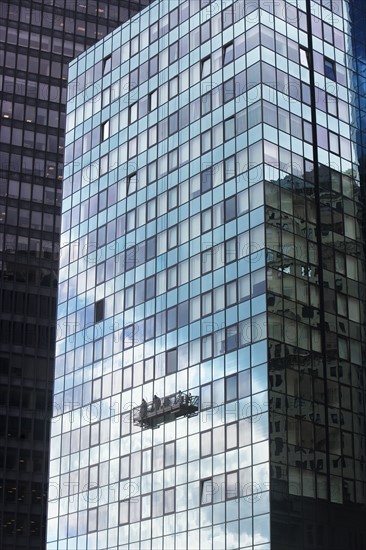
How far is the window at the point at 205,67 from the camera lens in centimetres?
8150

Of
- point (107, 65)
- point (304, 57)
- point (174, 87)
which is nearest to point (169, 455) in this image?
point (174, 87)

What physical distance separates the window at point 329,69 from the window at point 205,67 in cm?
906

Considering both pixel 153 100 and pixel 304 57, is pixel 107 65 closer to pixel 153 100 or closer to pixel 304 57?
pixel 153 100

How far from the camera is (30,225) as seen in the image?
426ft

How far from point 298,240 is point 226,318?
25.3ft

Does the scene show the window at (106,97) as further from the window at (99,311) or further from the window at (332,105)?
the window at (332,105)

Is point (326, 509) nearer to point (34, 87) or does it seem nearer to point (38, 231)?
point (38, 231)

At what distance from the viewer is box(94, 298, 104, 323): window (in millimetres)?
84250

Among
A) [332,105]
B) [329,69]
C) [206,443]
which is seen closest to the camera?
[206,443]

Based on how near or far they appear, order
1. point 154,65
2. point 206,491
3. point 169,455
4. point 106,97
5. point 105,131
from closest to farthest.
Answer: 1. point 206,491
2. point 169,455
3. point 154,65
4. point 105,131
5. point 106,97

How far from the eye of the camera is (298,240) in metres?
73.9

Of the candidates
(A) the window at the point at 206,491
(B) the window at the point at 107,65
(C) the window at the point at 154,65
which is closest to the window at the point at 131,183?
(C) the window at the point at 154,65

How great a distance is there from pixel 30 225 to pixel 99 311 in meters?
47.8

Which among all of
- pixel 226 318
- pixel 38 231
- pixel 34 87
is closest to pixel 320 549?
pixel 226 318
